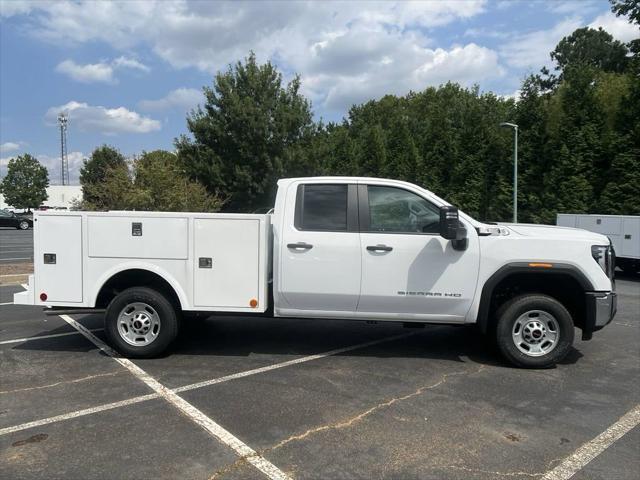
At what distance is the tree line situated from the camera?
21484 millimetres

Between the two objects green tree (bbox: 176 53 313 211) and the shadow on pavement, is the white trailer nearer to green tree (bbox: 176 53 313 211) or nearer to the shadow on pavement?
the shadow on pavement

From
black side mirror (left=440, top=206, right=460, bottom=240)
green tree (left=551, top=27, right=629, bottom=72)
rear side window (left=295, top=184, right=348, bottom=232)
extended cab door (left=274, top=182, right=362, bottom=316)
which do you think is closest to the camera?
black side mirror (left=440, top=206, right=460, bottom=240)

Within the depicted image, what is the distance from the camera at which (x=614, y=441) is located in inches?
154

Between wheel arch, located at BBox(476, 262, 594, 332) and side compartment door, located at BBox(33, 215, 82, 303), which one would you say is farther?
side compartment door, located at BBox(33, 215, 82, 303)

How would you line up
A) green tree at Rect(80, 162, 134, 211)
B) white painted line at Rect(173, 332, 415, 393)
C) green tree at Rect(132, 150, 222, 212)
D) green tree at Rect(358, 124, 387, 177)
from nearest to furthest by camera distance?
white painted line at Rect(173, 332, 415, 393) < green tree at Rect(80, 162, 134, 211) < green tree at Rect(132, 150, 222, 212) < green tree at Rect(358, 124, 387, 177)

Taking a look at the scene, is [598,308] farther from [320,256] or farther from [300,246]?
[300,246]

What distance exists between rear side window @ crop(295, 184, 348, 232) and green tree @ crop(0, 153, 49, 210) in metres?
68.6

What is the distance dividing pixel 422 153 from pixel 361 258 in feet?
94.3

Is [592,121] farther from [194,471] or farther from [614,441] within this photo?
[194,471]

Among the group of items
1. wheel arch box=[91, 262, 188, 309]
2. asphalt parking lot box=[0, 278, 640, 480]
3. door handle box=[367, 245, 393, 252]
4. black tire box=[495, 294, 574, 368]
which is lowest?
asphalt parking lot box=[0, 278, 640, 480]

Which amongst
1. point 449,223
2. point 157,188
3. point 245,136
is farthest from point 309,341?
A: point 245,136

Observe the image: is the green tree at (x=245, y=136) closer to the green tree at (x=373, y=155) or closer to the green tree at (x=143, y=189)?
the green tree at (x=373, y=155)

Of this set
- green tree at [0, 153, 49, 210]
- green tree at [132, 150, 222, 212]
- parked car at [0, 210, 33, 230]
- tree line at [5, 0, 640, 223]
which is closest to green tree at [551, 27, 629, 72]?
tree line at [5, 0, 640, 223]

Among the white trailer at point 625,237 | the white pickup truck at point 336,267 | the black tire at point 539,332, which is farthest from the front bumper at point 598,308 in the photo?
the white trailer at point 625,237
